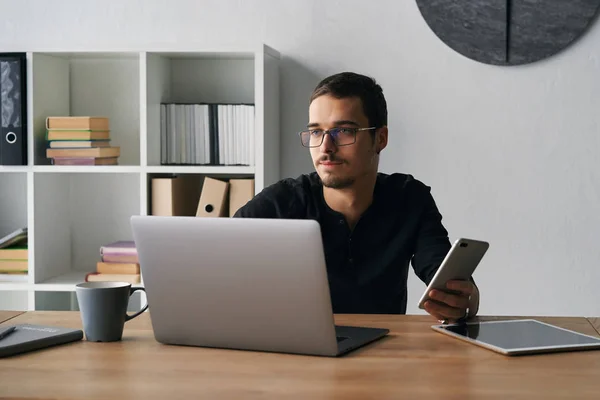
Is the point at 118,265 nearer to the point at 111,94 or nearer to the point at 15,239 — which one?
the point at 15,239

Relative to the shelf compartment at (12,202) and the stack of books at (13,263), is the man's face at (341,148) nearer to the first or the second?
the stack of books at (13,263)

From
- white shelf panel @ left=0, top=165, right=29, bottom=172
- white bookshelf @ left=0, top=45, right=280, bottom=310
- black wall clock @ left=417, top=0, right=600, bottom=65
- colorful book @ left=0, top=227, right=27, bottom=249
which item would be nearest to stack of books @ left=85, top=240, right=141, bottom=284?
white bookshelf @ left=0, top=45, right=280, bottom=310

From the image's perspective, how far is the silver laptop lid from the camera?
1483mm

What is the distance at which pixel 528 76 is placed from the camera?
330 centimetres

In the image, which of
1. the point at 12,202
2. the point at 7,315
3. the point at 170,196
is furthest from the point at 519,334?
the point at 12,202

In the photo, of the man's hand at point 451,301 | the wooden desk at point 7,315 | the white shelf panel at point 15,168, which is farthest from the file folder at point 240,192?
the man's hand at point 451,301

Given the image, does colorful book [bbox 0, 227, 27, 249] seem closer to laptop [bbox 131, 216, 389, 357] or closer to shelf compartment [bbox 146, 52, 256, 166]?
shelf compartment [bbox 146, 52, 256, 166]

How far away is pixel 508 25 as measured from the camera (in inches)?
129

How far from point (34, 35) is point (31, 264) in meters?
0.97

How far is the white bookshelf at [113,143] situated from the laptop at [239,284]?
5.03 feet

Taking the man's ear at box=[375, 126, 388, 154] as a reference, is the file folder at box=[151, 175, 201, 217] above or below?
below

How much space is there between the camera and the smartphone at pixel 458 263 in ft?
5.47

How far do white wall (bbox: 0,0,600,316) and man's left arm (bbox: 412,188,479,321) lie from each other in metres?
1.01

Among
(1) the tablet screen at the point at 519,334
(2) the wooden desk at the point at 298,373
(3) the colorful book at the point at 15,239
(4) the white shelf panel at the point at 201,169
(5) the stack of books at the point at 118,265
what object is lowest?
(5) the stack of books at the point at 118,265
